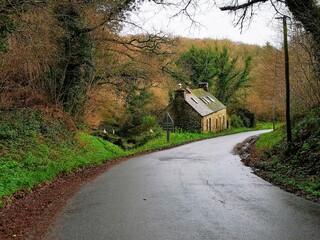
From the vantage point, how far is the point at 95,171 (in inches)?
576

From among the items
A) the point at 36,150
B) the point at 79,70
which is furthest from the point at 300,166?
the point at 79,70

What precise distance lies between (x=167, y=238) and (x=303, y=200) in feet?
14.7

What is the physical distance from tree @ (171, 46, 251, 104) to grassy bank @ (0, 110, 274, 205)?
3894 cm

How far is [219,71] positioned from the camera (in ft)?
194

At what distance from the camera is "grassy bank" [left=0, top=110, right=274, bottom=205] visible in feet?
34.2

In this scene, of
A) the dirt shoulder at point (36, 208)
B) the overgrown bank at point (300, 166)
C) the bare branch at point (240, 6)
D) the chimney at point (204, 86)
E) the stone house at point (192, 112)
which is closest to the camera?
the dirt shoulder at point (36, 208)

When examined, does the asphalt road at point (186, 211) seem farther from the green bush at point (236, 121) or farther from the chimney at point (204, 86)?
the green bush at point (236, 121)

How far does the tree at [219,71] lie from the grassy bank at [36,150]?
38940 millimetres

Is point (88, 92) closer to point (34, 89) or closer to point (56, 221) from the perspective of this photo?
point (34, 89)

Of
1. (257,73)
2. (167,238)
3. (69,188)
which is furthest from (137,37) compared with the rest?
Result: (257,73)

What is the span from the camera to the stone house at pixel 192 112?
46031 mm

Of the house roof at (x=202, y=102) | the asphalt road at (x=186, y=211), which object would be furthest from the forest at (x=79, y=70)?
the house roof at (x=202, y=102)

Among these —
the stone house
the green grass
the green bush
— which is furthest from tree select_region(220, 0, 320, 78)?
the green bush

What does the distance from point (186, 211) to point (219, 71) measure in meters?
53.2
